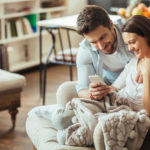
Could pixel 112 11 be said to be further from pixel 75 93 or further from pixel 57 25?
pixel 75 93

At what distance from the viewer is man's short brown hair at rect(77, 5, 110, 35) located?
1765 millimetres

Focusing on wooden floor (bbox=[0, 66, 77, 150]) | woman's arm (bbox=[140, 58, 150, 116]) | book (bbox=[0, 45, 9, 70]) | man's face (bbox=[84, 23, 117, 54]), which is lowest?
wooden floor (bbox=[0, 66, 77, 150])

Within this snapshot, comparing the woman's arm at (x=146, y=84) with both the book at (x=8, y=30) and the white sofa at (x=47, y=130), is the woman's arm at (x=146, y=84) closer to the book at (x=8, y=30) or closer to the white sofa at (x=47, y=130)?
the white sofa at (x=47, y=130)

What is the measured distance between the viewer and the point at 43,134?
182 cm

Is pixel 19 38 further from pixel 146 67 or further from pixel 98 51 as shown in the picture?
pixel 146 67

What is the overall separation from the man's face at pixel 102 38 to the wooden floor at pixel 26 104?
Answer: 116cm

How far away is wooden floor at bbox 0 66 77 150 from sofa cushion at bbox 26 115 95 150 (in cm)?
72

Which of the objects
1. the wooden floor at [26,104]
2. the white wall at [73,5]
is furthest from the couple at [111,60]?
the white wall at [73,5]

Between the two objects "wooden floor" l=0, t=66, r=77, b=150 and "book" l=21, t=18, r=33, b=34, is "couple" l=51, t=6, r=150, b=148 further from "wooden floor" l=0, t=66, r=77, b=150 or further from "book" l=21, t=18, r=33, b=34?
"book" l=21, t=18, r=33, b=34

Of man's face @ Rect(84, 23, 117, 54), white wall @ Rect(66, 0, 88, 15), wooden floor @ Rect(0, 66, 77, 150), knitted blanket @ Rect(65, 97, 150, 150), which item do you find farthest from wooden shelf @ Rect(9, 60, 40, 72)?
knitted blanket @ Rect(65, 97, 150, 150)

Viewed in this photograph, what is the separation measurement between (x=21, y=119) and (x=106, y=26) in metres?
1.62

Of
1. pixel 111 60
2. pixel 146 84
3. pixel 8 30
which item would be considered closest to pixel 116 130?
pixel 146 84

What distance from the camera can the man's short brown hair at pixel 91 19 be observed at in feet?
5.79

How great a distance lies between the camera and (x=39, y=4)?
15.7 feet
